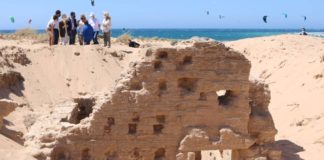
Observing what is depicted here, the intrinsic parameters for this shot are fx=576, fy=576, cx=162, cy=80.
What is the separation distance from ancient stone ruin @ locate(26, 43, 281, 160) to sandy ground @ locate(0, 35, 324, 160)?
137 inches

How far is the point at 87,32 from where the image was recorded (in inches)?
918

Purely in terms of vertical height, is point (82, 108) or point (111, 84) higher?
point (82, 108)

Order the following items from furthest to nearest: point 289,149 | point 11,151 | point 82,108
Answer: point 289,149, point 82,108, point 11,151

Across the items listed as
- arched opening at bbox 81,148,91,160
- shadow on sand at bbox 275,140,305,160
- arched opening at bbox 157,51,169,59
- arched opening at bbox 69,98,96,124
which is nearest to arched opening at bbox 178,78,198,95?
arched opening at bbox 157,51,169,59

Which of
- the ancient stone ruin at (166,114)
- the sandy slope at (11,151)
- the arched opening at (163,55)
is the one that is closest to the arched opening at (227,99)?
the ancient stone ruin at (166,114)

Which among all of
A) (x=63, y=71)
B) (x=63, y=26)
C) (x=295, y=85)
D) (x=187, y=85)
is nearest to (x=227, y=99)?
(x=187, y=85)

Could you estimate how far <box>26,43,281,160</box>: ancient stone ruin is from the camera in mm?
12875

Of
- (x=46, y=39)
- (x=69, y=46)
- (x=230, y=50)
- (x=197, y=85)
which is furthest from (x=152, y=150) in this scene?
(x=46, y=39)

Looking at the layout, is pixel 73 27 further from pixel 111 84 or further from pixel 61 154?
pixel 61 154

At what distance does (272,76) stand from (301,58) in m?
1.91

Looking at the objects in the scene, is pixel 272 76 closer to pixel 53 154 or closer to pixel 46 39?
pixel 46 39

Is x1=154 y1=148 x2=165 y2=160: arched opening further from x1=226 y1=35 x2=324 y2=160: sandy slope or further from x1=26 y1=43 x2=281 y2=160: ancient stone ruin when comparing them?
x1=226 y1=35 x2=324 y2=160: sandy slope

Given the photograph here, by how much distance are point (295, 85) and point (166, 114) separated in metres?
15.7

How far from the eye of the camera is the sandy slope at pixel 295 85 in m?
19.6
